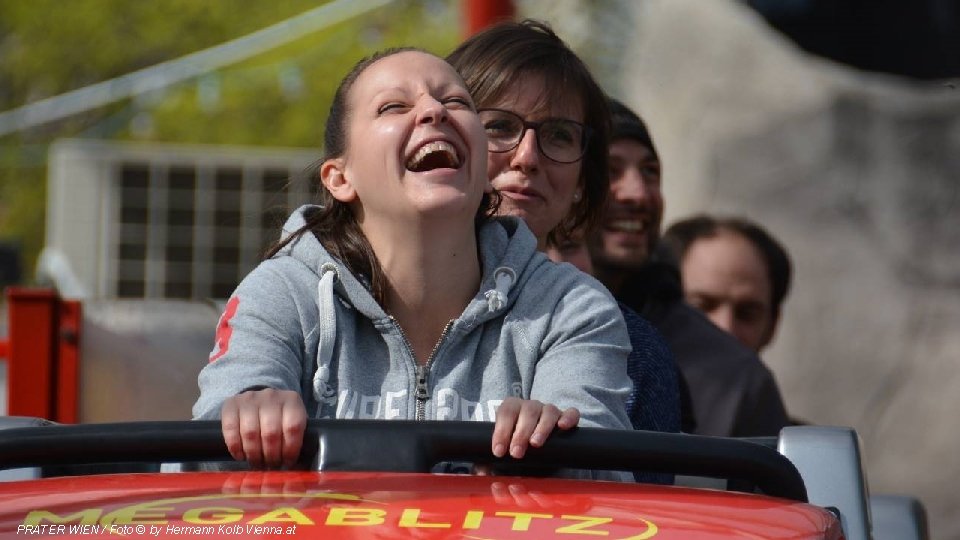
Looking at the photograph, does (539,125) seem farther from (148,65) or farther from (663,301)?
(148,65)

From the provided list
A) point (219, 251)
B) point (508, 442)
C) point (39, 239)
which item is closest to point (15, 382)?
point (508, 442)

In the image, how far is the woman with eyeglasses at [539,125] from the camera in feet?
9.75

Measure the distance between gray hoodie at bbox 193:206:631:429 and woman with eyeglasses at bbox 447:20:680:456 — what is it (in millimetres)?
→ 564

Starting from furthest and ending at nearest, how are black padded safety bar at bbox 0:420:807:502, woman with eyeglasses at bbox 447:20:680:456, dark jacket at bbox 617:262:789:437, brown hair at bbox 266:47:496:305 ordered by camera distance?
dark jacket at bbox 617:262:789:437 → woman with eyeglasses at bbox 447:20:680:456 → brown hair at bbox 266:47:496:305 → black padded safety bar at bbox 0:420:807:502

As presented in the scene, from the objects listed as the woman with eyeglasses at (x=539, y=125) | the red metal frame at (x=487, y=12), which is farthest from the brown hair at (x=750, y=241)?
the red metal frame at (x=487, y=12)

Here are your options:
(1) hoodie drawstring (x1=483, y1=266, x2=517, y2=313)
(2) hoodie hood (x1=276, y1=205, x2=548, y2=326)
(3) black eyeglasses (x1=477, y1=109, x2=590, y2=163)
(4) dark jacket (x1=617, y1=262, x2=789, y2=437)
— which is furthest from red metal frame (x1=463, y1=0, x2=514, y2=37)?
(1) hoodie drawstring (x1=483, y1=266, x2=517, y2=313)

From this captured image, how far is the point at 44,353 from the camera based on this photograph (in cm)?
396

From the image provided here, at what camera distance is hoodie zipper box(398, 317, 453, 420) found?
219 centimetres

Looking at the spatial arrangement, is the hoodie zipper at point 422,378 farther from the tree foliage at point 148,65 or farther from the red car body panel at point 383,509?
the tree foliage at point 148,65

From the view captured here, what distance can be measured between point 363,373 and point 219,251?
515 inches

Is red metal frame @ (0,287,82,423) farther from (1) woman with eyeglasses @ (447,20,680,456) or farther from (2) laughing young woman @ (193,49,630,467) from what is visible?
(2) laughing young woman @ (193,49,630,467)

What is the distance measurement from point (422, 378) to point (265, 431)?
17.6 inches

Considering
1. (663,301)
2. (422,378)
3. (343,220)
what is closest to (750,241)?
(663,301)

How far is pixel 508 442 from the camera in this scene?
Answer: 1798 mm
